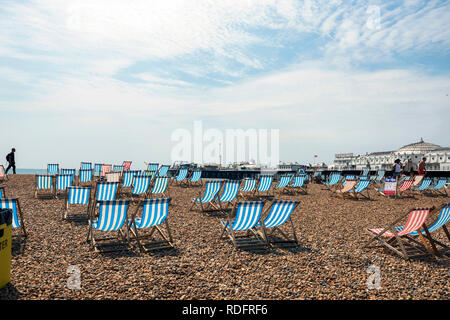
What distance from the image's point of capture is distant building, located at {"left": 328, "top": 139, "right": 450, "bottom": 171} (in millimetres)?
60634

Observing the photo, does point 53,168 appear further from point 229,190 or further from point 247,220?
point 247,220

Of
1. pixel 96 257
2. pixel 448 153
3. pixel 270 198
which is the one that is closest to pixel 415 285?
pixel 96 257

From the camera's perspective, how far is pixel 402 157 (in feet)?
229

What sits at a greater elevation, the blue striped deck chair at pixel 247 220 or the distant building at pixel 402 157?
the distant building at pixel 402 157

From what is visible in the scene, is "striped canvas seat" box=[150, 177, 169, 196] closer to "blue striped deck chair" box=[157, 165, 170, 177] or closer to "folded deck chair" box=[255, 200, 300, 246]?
"blue striped deck chair" box=[157, 165, 170, 177]

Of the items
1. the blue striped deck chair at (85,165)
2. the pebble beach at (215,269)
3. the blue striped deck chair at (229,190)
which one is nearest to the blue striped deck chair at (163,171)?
the blue striped deck chair at (85,165)

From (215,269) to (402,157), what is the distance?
255 feet

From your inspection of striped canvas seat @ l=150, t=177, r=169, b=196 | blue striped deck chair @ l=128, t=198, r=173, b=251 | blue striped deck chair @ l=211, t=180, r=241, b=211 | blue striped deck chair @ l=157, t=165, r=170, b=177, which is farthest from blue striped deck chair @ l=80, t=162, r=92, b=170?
blue striped deck chair @ l=128, t=198, r=173, b=251

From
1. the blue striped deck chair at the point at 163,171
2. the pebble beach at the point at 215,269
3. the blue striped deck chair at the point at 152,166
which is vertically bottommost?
the pebble beach at the point at 215,269

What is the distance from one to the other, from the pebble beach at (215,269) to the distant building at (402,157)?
1964 inches

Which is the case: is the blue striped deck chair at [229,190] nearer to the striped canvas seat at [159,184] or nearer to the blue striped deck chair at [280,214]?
the striped canvas seat at [159,184]

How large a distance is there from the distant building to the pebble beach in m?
49.9

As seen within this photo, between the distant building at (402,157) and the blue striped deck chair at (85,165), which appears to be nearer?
the blue striped deck chair at (85,165)

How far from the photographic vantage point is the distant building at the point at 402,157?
6063 centimetres
